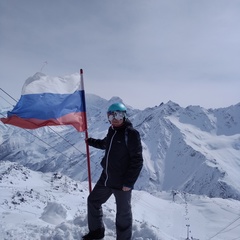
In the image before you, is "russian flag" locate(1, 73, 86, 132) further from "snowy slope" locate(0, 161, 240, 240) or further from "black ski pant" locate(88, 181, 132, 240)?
"snowy slope" locate(0, 161, 240, 240)

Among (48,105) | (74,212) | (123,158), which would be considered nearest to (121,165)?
(123,158)

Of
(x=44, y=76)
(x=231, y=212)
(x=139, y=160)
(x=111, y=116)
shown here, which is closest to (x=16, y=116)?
(x=44, y=76)

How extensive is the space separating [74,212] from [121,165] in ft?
55.5

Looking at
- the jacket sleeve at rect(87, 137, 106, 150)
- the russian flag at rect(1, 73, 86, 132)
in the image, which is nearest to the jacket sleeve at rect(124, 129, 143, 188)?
the jacket sleeve at rect(87, 137, 106, 150)

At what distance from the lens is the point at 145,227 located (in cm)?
859

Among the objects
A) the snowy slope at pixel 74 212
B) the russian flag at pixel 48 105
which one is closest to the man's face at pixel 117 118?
the russian flag at pixel 48 105

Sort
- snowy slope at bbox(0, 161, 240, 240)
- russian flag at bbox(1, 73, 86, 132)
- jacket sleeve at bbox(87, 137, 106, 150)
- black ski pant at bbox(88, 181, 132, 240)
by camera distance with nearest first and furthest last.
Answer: black ski pant at bbox(88, 181, 132, 240) → jacket sleeve at bbox(87, 137, 106, 150) → snowy slope at bbox(0, 161, 240, 240) → russian flag at bbox(1, 73, 86, 132)

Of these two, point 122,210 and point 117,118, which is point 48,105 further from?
point 122,210

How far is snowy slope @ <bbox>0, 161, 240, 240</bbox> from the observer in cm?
838

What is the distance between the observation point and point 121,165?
7016 mm

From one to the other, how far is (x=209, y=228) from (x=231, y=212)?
18988 millimetres

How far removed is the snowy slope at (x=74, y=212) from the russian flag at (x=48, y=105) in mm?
2756

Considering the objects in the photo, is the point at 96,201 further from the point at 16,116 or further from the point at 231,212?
the point at 231,212

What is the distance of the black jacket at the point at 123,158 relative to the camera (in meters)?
6.85
